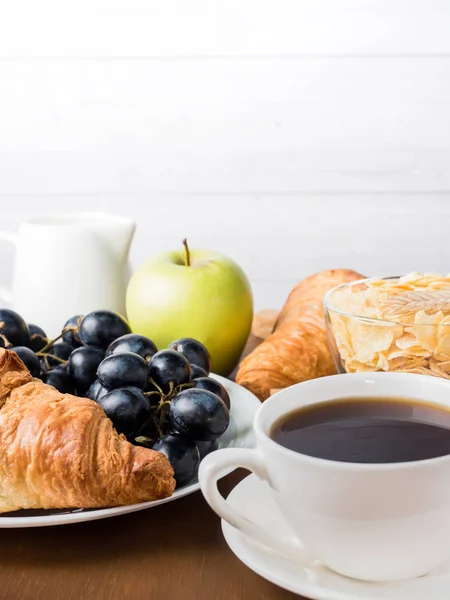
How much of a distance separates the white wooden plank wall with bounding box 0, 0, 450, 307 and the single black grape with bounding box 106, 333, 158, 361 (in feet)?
3.69

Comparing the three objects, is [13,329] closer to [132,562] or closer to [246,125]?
[132,562]

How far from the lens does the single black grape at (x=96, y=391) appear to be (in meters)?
0.66

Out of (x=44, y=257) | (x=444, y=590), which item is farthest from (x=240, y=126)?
(x=444, y=590)

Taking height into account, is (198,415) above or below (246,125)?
below

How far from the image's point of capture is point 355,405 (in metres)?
0.53

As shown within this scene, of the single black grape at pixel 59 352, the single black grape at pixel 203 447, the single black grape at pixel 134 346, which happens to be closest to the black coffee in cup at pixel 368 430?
the single black grape at pixel 203 447

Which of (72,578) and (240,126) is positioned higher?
(240,126)

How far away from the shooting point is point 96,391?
0.68 meters

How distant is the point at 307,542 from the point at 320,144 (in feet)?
4.71

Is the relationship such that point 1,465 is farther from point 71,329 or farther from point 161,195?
point 161,195

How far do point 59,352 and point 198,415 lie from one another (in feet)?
0.87

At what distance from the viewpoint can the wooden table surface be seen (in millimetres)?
493

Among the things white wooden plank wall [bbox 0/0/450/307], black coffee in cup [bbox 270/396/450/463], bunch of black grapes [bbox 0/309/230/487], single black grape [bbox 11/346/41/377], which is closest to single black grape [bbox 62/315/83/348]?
bunch of black grapes [bbox 0/309/230/487]

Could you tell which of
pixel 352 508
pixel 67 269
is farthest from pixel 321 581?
pixel 67 269
